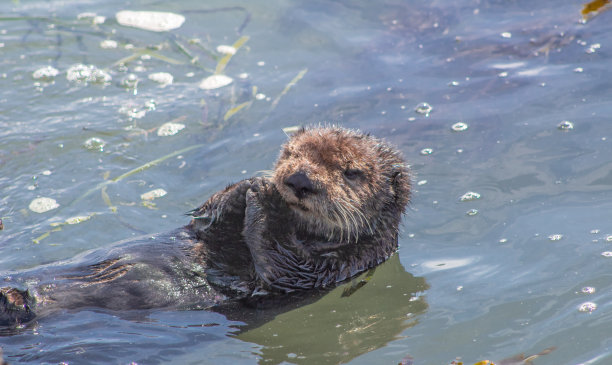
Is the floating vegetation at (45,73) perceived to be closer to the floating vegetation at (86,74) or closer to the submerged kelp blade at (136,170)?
the floating vegetation at (86,74)

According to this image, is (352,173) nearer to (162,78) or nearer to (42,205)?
(42,205)

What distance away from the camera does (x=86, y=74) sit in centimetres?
760

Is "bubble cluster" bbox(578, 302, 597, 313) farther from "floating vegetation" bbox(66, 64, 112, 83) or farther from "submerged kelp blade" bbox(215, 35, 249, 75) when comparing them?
"floating vegetation" bbox(66, 64, 112, 83)

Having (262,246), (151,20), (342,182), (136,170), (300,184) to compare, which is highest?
(300,184)

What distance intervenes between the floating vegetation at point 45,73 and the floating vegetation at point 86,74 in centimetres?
15

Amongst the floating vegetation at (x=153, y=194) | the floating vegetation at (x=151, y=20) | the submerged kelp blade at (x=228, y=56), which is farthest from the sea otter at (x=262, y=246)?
the floating vegetation at (x=151, y=20)

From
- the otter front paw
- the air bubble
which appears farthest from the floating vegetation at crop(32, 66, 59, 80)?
the air bubble

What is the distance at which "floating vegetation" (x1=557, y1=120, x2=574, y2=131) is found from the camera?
6.29m

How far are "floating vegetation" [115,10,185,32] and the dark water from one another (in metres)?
0.14

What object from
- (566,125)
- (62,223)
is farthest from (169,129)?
(566,125)

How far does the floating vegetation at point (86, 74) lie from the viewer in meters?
7.50

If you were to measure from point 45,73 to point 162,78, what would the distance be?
1.28 meters

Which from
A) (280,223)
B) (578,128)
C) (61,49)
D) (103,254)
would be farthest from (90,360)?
(61,49)

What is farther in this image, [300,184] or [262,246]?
[262,246]
